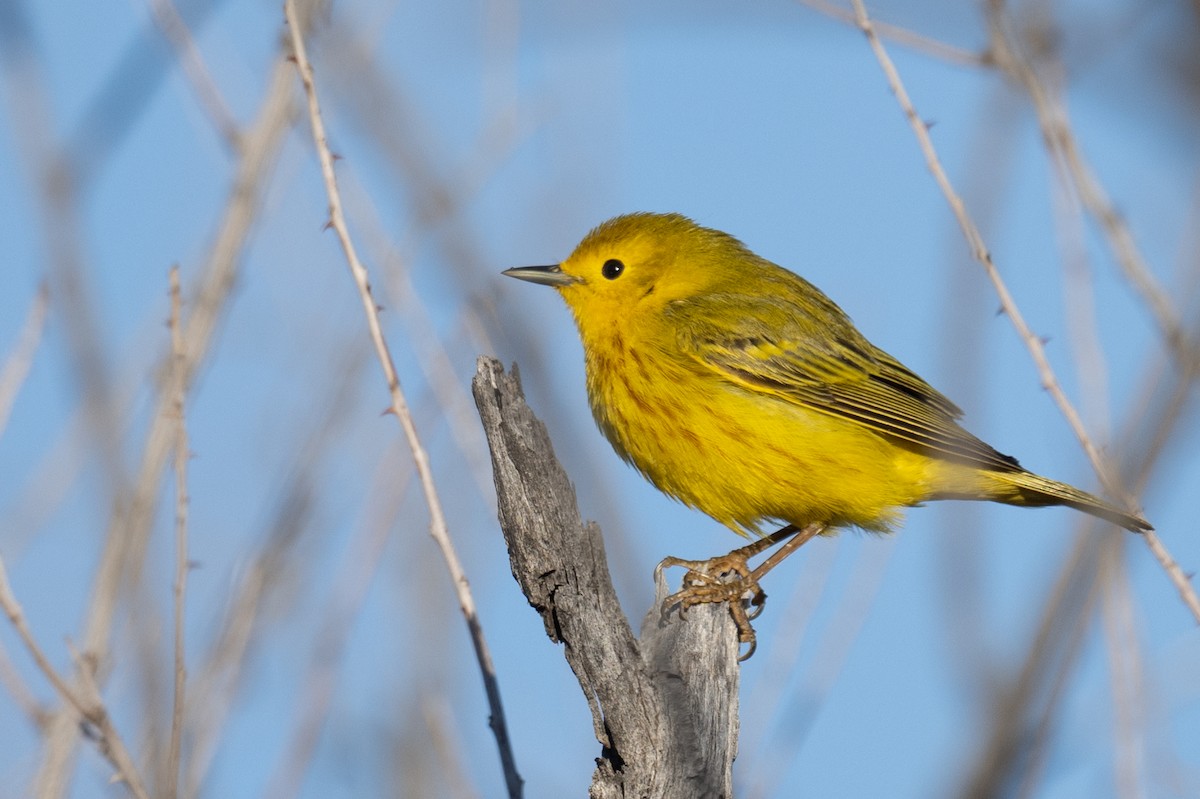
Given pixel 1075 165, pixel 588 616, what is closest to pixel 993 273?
pixel 1075 165

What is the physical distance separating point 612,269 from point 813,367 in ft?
3.35

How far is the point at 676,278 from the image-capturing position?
19.6 ft

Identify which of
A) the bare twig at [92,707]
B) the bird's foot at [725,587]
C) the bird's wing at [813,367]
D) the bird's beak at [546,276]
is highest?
the bird's beak at [546,276]

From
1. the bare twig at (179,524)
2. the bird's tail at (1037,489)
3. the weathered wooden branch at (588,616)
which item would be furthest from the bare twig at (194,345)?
the bird's tail at (1037,489)

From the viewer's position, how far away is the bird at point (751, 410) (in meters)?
5.18

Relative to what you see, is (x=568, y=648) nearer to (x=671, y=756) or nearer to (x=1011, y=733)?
(x=671, y=756)

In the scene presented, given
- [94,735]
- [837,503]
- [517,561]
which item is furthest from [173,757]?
[837,503]

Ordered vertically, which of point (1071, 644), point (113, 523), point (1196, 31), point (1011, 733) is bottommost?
point (1011, 733)

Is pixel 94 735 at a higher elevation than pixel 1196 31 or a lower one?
lower

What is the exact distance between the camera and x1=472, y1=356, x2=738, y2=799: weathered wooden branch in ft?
11.0

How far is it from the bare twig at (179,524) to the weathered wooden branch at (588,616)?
85 cm

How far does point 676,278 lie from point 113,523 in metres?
2.88

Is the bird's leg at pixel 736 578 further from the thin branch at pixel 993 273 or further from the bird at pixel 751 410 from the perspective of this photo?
the thin branch at pixel 993 273

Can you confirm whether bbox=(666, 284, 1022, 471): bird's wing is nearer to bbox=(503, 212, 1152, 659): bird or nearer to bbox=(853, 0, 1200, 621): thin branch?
bbox=(503, 212, 1152, 659): bird
